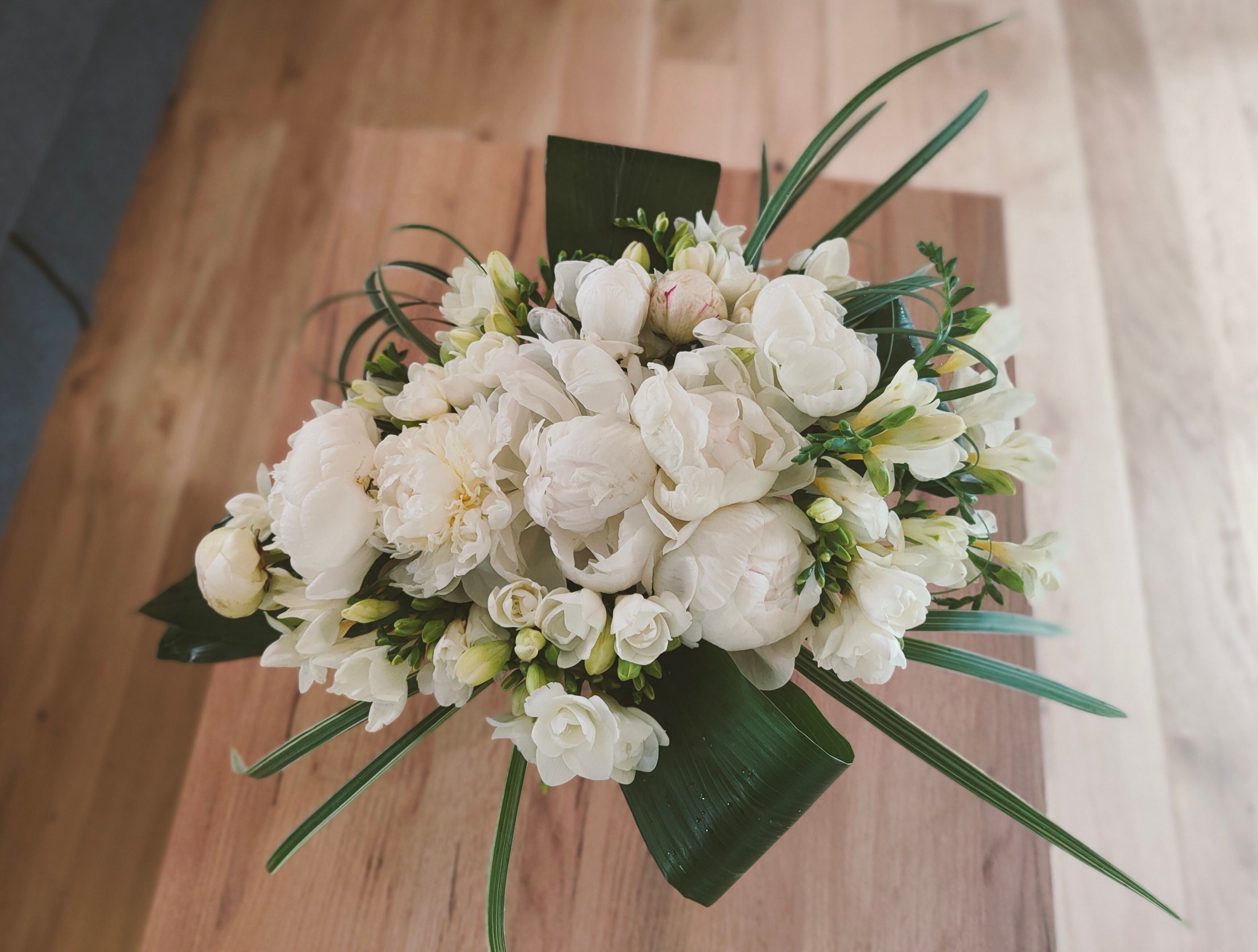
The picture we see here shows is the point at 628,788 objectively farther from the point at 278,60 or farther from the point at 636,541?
the point at 278,60

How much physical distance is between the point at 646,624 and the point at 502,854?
203 millimetres

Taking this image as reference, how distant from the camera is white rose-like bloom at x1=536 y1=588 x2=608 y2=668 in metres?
0.42

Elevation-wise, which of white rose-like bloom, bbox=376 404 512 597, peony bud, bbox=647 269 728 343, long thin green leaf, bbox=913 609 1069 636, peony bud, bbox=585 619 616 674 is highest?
peony bud, bbox=647 269 728 343

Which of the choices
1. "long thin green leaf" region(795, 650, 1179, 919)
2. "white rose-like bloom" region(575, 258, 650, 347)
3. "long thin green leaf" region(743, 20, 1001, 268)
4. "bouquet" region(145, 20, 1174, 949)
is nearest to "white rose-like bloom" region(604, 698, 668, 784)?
"bouquet" region(145, 20, 1174, 949)

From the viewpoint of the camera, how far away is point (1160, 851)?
1.14 metres

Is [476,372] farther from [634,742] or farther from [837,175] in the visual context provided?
[837,175]

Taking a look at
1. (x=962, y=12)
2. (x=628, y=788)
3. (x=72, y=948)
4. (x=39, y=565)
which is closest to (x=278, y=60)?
(x=39, y=565)

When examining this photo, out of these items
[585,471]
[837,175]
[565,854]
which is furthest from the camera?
[837,175]

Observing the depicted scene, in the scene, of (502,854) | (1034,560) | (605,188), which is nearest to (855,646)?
(1034,560)

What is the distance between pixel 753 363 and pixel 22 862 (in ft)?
4.39

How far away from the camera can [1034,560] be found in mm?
493

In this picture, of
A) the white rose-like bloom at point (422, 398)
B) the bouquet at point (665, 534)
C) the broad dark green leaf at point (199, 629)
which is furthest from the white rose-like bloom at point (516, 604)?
the broad dark green leaf at point (199, 629)

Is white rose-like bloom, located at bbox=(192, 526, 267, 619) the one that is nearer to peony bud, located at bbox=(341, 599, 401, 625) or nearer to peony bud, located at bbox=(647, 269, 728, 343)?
peony bud, located at bbox=(341, 599, 401, 625)

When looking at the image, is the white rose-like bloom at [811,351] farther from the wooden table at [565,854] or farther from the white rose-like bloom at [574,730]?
the wooden table at [565,854]
